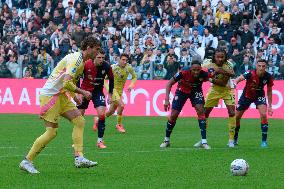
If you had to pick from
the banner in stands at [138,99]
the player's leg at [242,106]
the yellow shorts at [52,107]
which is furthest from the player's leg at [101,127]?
the banner in stands at [138,99]


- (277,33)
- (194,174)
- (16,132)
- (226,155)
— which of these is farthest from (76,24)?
(194,174)

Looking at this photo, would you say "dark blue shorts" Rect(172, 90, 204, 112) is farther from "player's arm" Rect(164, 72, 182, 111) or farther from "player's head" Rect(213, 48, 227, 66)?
"player's head" Rect(213, 48, 227, 66)

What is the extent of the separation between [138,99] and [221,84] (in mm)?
12426

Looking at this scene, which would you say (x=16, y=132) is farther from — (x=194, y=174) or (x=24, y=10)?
(x=24, y=10)

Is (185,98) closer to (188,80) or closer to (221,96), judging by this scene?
(188,80)

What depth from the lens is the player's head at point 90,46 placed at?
14.0 m

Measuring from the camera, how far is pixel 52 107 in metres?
14.2

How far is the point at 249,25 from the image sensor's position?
34.7 m

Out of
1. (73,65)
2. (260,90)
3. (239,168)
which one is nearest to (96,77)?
(260,90)

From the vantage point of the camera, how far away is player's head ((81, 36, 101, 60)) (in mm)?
13984

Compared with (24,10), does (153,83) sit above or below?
below

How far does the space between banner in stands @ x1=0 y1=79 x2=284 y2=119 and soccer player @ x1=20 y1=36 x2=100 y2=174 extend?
55.0ft

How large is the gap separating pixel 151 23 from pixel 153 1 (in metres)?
1.13

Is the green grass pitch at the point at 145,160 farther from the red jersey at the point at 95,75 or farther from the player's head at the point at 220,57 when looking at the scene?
the player's head at the point at 220,57
